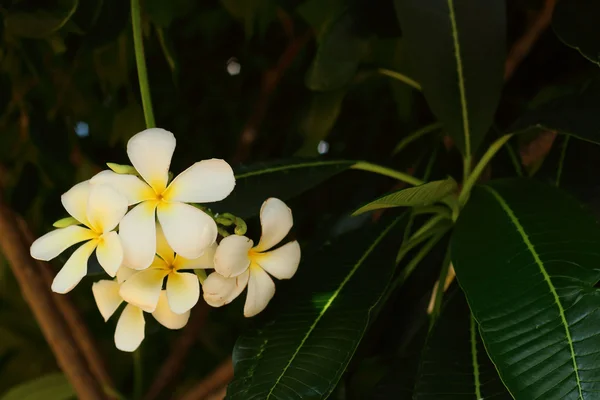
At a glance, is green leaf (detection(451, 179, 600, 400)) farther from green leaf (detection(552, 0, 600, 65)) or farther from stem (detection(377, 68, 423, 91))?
stem (detection(377, 68, 423, 91))

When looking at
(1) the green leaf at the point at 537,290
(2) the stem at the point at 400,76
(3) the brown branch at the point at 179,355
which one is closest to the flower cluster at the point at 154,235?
(1) the green leaf at the point at 537,290

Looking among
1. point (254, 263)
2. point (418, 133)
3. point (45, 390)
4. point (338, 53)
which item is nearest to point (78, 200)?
point (254, 263)

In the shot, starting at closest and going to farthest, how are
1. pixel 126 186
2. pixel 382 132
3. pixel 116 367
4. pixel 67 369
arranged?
1. pixel 126 186
2. pixel 67 369
3. pixel 382 132
4. pixel 116 367

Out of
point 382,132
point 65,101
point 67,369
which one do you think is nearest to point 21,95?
point 65,101

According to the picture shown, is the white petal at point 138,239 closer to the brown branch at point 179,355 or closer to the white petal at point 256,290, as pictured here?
the white petal at point 256,290

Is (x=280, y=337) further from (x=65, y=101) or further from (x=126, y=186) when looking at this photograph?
(x=65, y=101)

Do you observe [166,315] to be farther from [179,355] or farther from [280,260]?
[179,355]
